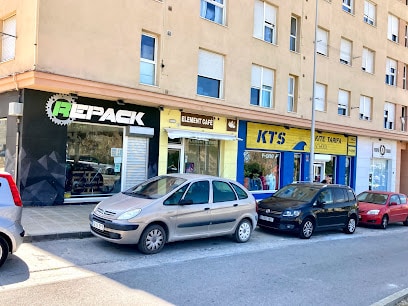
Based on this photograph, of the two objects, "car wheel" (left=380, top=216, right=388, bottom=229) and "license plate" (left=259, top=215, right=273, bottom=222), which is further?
"car wheel" (left=380, top=216, right=388, bottom=229)

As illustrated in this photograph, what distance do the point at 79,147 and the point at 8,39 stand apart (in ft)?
13.6

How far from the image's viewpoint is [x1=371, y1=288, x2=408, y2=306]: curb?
544 centimetres

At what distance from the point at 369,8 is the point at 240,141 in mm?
14300

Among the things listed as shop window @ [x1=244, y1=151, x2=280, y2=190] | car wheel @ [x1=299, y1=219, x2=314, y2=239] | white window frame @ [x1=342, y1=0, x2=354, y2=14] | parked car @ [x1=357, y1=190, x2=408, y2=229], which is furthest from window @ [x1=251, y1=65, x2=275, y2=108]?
car wheel @ [x1=299, y1=219, x2=314, y2=239]

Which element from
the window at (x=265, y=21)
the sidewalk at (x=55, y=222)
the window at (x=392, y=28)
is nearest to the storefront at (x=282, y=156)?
the window at (x=265, y=21)

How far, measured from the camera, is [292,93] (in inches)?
794

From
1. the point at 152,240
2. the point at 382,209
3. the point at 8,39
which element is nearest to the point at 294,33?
the point at 382,209

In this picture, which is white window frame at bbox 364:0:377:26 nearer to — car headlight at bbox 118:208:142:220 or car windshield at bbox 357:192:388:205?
car windshield at bbox 357:192:388:205

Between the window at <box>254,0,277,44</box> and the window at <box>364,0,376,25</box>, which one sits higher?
the window at <box>364,0,376,25</box>

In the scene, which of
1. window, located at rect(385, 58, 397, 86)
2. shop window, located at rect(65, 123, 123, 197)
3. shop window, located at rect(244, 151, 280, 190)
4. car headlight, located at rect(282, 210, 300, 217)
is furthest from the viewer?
window, located at rect(385, 58, 397, 86)

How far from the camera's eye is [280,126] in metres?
19.8

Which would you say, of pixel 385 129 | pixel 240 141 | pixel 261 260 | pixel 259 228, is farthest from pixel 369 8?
pixel 261 260

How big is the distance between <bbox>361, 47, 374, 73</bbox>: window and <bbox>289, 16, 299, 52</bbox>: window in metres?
6.56

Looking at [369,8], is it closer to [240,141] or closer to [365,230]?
[240,141]
